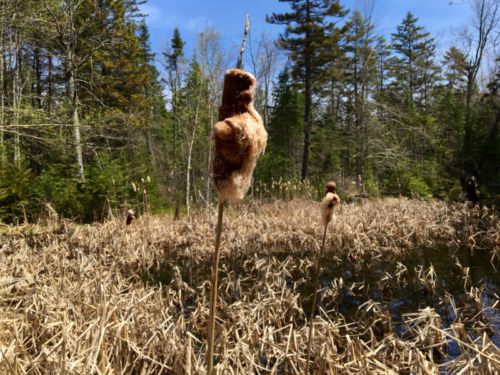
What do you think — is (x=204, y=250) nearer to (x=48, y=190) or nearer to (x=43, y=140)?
(x=43, y=140)

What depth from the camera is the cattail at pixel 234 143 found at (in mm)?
857

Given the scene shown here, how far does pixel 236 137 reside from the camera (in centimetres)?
85

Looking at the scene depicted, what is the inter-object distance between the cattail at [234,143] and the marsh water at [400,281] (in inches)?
102

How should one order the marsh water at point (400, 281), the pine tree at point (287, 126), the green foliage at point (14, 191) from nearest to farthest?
1. the marsh water at point (400, 281)
2. the green foliage at point (14, 191)
3. the pine tree at point (287, 126)

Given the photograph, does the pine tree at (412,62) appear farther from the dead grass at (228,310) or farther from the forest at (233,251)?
the dead grass at (228,310)

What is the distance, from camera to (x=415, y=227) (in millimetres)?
6457

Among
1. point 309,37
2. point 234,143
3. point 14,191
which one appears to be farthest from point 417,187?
point 14,191

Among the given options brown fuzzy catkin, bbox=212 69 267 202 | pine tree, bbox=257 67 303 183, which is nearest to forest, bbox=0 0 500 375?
brown fuzzy catkin, bbox=212 69 267 202

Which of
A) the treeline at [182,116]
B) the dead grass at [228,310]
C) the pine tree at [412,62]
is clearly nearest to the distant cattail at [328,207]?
the dead grass at [228,310]

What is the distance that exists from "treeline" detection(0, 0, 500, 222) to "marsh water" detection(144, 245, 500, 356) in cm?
297

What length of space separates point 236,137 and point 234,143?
0.02m

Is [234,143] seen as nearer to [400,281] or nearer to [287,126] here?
[400,281]

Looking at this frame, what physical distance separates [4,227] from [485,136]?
19.4 m

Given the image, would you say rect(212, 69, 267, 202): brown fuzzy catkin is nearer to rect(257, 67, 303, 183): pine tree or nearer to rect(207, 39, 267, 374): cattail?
rect(207, 39, 267, 374): cattail
